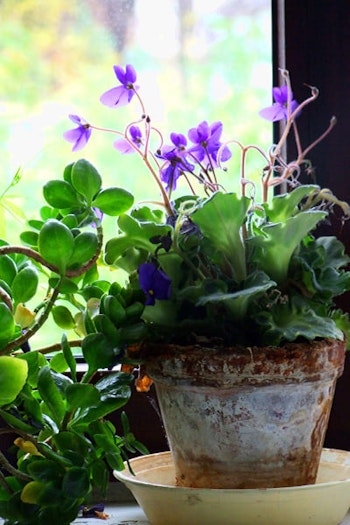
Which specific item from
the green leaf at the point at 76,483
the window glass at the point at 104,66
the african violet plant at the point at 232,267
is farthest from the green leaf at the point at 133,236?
the window glass at the point at 104,66

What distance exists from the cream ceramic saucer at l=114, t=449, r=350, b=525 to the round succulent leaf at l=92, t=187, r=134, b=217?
289 mm

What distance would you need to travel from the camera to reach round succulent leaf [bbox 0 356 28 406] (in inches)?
28.9

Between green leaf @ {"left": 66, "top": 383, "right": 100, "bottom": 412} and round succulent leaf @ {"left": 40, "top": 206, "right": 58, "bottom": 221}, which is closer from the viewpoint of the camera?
green leaf @ {"left": 66, "top": 383, "right": 100, "bottom": 412}

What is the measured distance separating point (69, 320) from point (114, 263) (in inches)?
4.8

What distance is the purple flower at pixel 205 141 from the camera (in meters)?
0.95

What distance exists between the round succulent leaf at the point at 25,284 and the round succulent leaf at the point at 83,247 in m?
0.05

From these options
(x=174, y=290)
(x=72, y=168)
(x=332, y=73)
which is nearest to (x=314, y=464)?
(x=174, y=290)

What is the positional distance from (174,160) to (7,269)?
0.22 meters

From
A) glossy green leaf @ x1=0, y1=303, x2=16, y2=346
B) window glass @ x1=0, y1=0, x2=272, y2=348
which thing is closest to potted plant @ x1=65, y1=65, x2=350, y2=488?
glossy green leaf @ x1=0, y1=303, x2=16, y2=346

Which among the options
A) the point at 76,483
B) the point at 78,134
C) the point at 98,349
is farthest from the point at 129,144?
the point at 76,483

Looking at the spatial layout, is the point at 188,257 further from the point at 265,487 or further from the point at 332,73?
the point at 332,73

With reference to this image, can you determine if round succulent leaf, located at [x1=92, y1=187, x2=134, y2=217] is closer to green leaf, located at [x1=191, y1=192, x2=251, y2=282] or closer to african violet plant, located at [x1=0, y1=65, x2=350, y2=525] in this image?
african violet plant, located at [x1=0, y1=65, x2=350, y2=525]

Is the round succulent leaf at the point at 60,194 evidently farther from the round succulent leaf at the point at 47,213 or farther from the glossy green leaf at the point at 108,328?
the glossy green leaf at the point at 108,328

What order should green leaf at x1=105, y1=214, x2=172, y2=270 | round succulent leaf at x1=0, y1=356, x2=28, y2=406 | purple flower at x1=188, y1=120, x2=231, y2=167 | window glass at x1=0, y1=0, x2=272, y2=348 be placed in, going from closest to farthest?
round succulent leaf at x1=0, y1=356, x2=28, y2=406
green leaf at x1=105, y1=214, x2=172, y2=270
purple flower at x1=188, y1=120, x2=231, y2=167
window glass at x1=0, y1=0, x2=272, y2=348
